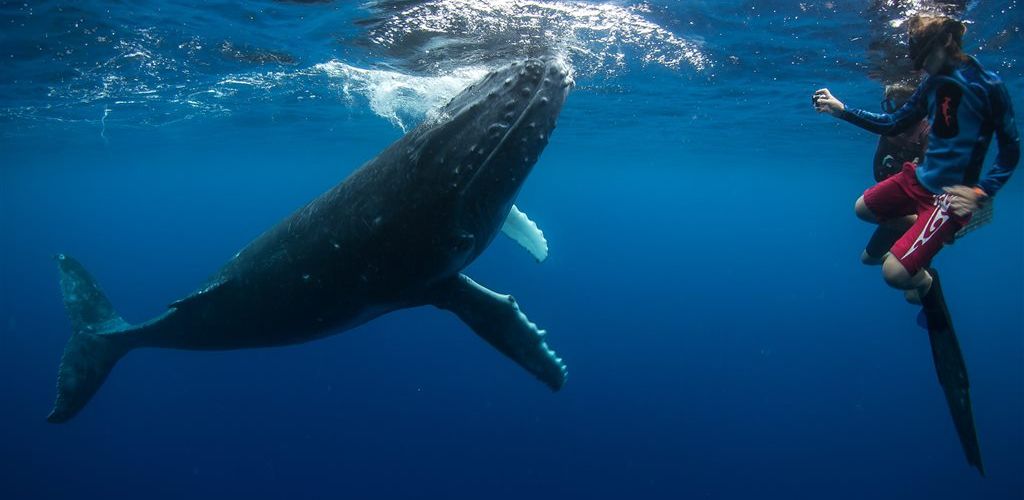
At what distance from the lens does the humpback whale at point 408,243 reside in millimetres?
4266

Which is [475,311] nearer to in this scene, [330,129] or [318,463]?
[318,463]

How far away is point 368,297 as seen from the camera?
5.16 m

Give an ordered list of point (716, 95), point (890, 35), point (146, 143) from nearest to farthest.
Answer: point (890, 35)
point (716, 95)
point (146, 143)

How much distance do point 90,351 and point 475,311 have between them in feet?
17.9

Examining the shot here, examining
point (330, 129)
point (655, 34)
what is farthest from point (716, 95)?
point (330, 129)

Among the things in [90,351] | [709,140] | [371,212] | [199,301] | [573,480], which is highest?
[371,212]

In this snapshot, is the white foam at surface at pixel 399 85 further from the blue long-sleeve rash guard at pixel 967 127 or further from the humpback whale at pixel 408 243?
the blue long-sleeve rash guard at pixel 967 127

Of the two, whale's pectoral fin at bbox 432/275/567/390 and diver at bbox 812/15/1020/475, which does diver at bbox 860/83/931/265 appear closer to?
diver at bbox 812/15/1020/475

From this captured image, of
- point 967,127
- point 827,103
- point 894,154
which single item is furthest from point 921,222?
point 894,154

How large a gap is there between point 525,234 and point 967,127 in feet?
15.0

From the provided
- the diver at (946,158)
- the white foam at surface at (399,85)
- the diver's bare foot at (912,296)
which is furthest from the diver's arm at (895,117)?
the white foam at surface at (399,85)

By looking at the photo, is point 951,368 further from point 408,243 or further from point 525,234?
point 408,243

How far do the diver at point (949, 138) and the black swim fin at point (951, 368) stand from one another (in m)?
0.19

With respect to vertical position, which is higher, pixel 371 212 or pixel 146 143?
pixel 371 212
